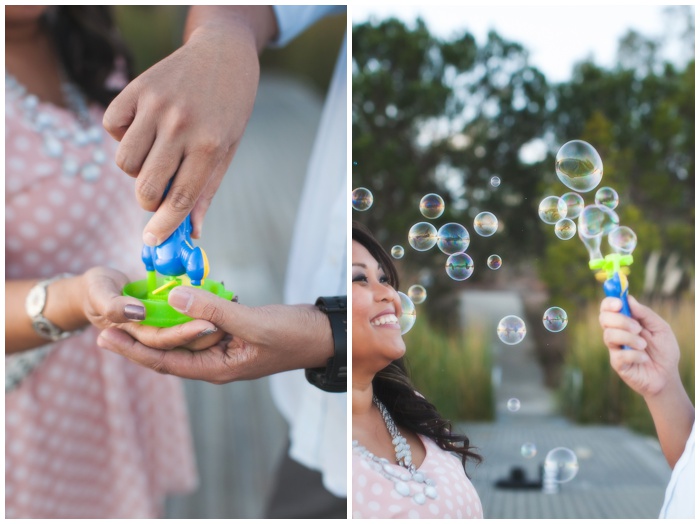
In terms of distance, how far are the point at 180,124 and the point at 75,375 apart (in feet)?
2.51

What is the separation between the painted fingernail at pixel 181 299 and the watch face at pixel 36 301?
0.37 metres

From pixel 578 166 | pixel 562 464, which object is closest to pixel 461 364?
pixel 562 464

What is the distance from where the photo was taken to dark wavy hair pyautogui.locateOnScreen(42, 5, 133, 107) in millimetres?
1349

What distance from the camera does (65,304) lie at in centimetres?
Answer: 108

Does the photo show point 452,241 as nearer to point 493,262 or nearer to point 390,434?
point 493,262

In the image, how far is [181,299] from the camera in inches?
33.8

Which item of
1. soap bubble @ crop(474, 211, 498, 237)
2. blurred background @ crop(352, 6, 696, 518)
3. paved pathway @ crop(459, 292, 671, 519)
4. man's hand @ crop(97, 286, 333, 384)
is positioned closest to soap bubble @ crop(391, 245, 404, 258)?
soap bubble @ crop(474, 211, 498, 237)

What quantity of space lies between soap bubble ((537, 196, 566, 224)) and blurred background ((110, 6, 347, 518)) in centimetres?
55

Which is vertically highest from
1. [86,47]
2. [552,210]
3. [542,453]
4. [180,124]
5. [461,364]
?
[86,47]

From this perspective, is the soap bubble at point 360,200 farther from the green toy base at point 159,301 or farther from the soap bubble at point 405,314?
the green toy base at point 159,301

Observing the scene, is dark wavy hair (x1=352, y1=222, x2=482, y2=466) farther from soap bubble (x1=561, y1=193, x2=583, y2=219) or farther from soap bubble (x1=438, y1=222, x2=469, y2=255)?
soap bubble (x1=561, y1=193, x2=583, y2=219)

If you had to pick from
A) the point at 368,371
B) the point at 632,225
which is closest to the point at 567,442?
the point at 632,225

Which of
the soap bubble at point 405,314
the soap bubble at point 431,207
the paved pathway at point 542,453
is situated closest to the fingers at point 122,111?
the soap bubble at point 405,314

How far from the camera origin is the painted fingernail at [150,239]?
87cm
